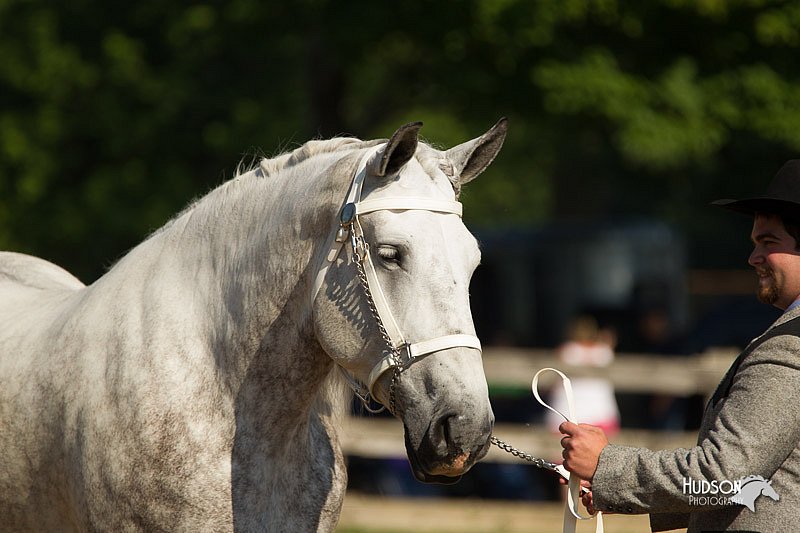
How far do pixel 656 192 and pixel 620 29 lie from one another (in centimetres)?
1193

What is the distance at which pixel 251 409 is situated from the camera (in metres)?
3.60

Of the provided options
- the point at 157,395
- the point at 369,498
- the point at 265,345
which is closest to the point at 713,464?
the point at 265,345

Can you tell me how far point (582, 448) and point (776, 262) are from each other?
818mm

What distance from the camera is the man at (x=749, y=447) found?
3.10 m

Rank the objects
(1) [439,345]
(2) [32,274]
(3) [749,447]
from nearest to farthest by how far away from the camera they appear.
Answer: (3) [749,447] < (1) [439,345] < (2) [32,274]

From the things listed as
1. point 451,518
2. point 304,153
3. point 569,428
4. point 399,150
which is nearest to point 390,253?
point 399,150

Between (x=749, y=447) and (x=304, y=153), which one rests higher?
(x=304, y=153)

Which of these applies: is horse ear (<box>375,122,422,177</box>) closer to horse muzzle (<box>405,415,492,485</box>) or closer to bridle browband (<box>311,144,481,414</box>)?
bridle browband (<box>311,144,481,414</box>)

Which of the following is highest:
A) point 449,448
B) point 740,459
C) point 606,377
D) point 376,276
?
point 376,276

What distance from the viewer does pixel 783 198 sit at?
3.27m

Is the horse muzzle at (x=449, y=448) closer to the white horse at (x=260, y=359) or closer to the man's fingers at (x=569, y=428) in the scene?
the white horse at (x=260, y=359)

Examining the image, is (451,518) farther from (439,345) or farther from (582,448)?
(439,345)

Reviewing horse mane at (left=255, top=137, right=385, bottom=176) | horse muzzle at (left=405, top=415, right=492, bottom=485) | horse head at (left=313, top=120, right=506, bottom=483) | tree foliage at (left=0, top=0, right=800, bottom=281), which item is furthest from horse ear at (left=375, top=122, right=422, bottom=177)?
tree foliage at (left=0, top=0, right=800, bottom=281)

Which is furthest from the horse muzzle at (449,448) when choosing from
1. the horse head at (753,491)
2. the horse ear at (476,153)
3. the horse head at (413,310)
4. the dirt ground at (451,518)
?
the dirt ground at (451,518)
